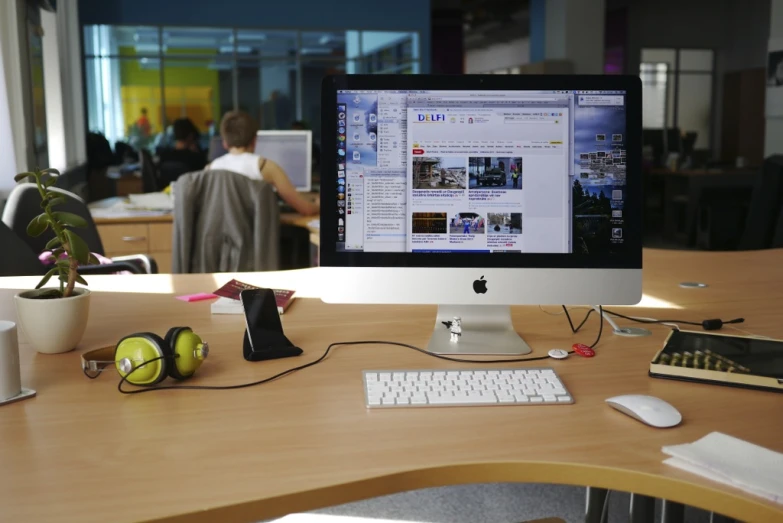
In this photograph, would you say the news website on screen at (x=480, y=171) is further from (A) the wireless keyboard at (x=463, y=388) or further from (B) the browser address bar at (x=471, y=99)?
(A) the wireless keyboard at (x=463, y=388)

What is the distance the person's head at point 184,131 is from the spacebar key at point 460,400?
20.2 ft

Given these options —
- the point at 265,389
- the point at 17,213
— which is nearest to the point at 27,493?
the point at 265,389

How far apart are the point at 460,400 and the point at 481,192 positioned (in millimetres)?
465

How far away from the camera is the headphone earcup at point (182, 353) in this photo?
1391mm

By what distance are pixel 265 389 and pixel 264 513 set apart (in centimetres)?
40

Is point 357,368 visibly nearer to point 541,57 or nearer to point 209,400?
point 209,400

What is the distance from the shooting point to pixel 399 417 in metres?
1.25

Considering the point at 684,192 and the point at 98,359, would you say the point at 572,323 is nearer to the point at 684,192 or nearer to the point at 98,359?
the point at 98,359

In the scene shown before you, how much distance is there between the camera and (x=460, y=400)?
1309 millimetres

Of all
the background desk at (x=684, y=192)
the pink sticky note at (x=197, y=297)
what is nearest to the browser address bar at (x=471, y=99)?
the pink sticky note at (x=197, y=297)

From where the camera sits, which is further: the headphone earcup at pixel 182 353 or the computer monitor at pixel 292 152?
the computer monitor at pixel 292 152

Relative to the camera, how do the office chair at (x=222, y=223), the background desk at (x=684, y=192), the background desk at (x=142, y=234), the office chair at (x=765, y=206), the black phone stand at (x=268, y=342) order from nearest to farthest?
the black phone stand at (x=268, y=342), the office chair at (x=222, y=223), the background desk at (x=142, y=234), the office chair at (x=765, y=206), the background desk at (x=684, y=192)

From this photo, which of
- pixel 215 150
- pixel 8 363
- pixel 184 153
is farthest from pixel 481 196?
pixel 184 153

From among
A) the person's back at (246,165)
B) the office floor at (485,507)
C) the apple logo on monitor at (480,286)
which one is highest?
the person's back at (246,165)
